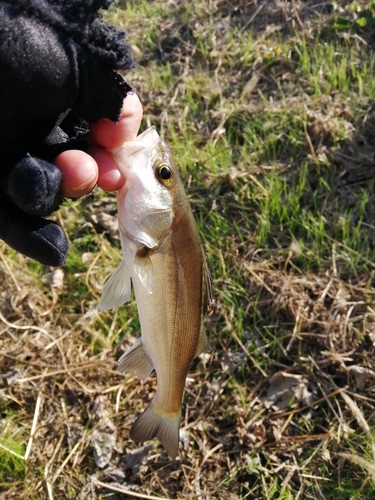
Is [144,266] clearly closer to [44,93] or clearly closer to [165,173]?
[165,173]

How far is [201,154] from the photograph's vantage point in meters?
3.82

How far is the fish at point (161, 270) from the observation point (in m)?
2.07

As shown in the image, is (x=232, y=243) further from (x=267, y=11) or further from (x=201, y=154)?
(x=267, y=11)

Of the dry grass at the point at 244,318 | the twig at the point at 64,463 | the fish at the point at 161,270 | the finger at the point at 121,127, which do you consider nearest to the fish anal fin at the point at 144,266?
the fish at the point at 161,270

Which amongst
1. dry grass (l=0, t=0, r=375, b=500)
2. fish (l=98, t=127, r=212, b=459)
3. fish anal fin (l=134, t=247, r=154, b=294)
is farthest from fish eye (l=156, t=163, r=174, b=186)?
dry grass (l=0, t=0, r=375, b=500)

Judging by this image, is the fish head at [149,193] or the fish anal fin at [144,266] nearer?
the fish head at [149,193]

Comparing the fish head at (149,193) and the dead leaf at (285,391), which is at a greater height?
the fish head at (149,193)

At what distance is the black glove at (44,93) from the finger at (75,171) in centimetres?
4

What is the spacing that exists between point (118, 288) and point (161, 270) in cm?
19

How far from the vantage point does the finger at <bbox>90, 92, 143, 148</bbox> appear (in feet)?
6.22

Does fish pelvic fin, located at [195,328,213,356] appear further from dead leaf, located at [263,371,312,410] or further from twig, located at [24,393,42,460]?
twig, located at [24,393,42,460]

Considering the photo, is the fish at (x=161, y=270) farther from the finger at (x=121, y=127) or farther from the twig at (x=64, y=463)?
the twig at (x=64, y=463)

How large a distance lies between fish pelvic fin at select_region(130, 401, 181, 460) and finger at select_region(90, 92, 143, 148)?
1.14 m

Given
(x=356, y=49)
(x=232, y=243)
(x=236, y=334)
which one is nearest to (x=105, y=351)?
(x=236, y=334)
